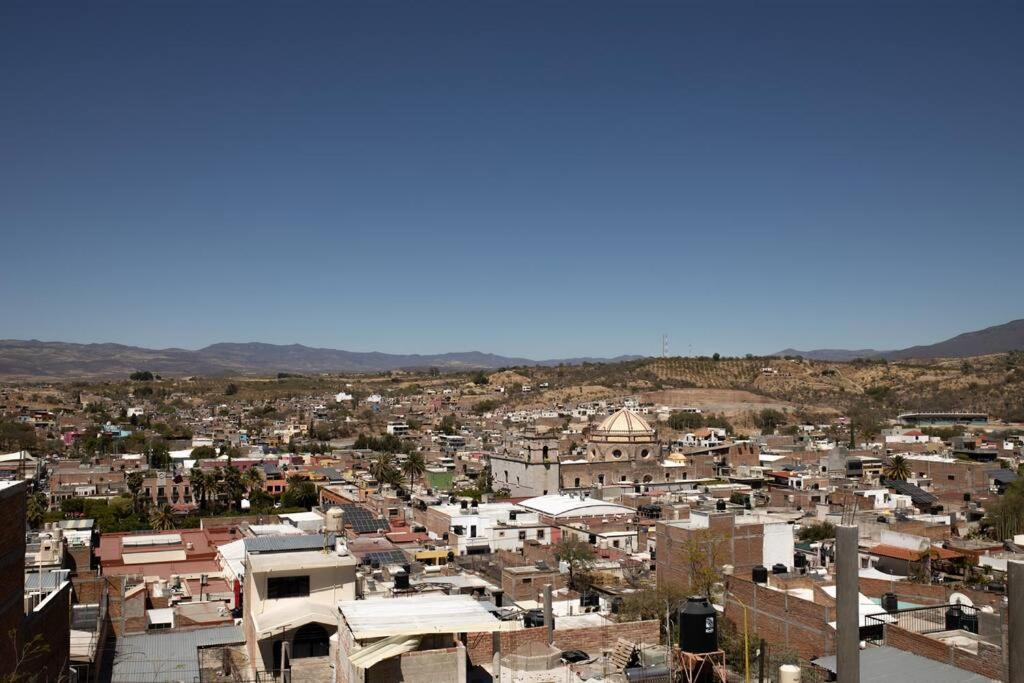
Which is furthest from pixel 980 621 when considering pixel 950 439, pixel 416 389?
pixel 416 389

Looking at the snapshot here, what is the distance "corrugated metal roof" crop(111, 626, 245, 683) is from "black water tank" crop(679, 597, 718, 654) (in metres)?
8.38

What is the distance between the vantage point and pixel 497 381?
6654 inches

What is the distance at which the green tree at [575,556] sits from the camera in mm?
30155

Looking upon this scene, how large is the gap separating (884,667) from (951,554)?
16.7 metres

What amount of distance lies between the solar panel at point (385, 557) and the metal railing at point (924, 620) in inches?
578

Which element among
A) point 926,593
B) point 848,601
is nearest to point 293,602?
point 848,601

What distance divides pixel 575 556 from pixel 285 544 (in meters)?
13.7

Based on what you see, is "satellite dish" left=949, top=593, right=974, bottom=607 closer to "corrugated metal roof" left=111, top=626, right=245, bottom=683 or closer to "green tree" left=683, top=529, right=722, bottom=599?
"green tree" left=683, top=529, right=722, bottom=599

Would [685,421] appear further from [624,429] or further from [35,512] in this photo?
[35,512]

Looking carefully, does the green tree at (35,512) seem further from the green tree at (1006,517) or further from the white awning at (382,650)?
the green tree at (1006,517)

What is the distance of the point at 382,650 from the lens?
39.5ft

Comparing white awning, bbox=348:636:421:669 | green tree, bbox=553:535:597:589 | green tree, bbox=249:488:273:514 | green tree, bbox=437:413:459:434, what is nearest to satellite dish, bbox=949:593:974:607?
green tree, bbox=553:535:597:589

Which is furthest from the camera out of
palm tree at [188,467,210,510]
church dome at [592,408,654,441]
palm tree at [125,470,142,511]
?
church dome at [592,408,654,441]

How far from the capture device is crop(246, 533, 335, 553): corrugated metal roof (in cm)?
1948
